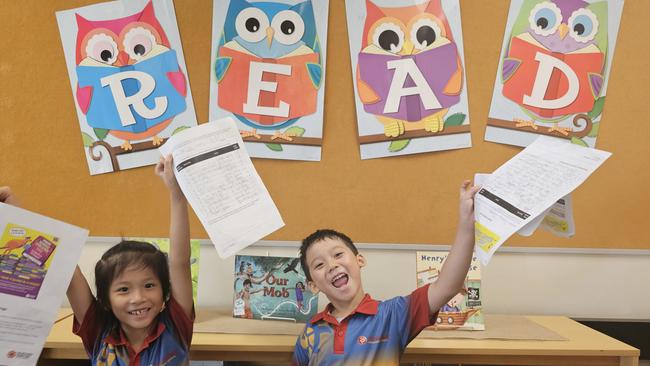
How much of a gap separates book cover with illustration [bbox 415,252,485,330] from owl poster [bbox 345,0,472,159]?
468mm

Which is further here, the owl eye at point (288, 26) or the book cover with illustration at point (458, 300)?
the owl eye at point (288, 26)

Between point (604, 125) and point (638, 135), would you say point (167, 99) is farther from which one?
point (638, 135)

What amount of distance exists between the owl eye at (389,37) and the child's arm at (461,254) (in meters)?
0.84

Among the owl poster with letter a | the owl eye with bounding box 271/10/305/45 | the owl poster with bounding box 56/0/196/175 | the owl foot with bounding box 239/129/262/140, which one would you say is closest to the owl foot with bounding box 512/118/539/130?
the owl poster with letter a

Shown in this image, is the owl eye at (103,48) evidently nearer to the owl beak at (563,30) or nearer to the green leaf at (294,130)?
the green leaf at (294,130)

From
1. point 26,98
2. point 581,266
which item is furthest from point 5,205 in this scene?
point 581,266

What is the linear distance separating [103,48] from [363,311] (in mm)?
1466

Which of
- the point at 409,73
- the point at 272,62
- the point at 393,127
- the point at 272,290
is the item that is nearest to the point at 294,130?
the point at 272,62

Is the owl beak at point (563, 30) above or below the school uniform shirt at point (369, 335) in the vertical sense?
above

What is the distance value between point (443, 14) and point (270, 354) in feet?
4.68

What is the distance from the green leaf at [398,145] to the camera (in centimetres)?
208

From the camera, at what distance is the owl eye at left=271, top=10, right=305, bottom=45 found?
2072 millimetres

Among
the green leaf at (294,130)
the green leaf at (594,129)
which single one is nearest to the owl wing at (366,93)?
the green leaf at (294,130)

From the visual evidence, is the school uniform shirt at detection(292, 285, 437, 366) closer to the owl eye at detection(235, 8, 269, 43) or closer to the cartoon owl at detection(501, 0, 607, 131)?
the cartoon owl at detection(501, 0, 607, 131)
